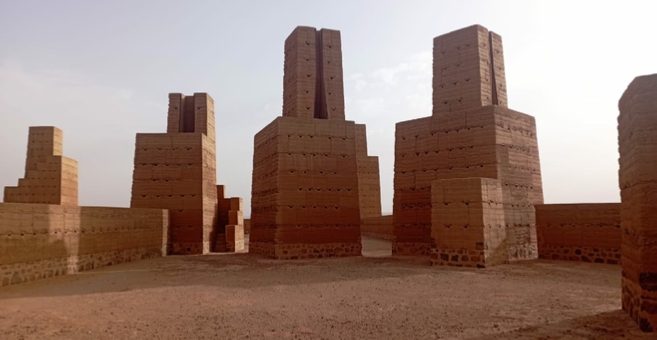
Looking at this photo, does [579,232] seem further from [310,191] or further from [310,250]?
[310,191]

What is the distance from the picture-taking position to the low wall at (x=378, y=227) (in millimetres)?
28003

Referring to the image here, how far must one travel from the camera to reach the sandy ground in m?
6.11

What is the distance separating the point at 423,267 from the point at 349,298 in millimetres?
5515

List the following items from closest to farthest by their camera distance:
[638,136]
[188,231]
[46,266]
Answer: [638,136] < [46,266] < [188,231]

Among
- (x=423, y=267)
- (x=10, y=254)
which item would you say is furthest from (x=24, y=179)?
(x=423, y=267)

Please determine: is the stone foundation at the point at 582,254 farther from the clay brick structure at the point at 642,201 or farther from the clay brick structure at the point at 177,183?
the clay brick structure at the point at 177,183

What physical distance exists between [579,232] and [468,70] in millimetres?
7416

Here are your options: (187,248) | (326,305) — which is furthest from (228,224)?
(326,305)

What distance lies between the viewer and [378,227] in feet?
97.6

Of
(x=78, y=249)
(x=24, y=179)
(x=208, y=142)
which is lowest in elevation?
(x=78, y=249)

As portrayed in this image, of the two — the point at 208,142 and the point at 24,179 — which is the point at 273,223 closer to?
the point at 208,142

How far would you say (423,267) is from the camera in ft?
43.7

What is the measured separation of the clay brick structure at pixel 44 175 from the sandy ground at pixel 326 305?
1394 cm

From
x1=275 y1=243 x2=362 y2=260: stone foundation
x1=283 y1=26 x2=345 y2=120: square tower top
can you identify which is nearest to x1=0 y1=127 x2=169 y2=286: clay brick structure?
x1=275 y1=243 x2=362 y2=260: stone foundation
